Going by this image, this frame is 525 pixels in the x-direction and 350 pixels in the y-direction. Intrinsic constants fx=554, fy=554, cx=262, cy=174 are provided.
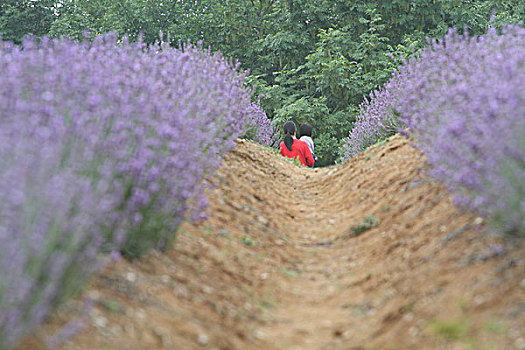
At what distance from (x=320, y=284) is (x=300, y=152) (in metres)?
6.25

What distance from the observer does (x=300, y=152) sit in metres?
9.91

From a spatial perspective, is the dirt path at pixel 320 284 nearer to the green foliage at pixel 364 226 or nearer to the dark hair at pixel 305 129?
the green foliage at pixel 364 226

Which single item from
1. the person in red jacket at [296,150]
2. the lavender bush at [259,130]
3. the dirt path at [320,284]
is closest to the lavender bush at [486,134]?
the dirt path at [320,284]

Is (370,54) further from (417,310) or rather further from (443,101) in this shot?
(417,310)

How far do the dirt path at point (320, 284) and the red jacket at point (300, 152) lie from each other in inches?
176

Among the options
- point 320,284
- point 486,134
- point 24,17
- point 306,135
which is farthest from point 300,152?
point 24,17

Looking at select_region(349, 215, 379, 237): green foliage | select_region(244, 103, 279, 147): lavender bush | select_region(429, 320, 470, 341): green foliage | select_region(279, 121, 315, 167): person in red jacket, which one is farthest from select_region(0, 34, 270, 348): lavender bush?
select_region(279, 121, 315, 167): person in red jacket

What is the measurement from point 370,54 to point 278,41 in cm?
257

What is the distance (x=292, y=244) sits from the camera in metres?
4.61

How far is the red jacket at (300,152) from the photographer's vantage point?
978cm

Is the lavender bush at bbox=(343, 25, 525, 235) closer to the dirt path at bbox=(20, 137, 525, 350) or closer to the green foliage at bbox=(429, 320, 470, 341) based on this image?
the dirt path at bbox=(20, 137, 525, 350)

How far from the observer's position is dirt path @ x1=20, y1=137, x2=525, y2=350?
245cm

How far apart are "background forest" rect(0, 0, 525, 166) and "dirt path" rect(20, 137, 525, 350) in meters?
7.35

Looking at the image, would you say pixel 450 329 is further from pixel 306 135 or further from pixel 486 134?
pixel 306 135
